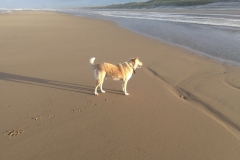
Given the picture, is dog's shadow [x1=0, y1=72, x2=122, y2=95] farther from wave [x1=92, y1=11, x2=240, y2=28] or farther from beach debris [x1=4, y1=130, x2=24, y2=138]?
wave [x1=92, y1=11, x2=240, y2=28]

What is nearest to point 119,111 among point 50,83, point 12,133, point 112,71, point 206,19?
point 112,71

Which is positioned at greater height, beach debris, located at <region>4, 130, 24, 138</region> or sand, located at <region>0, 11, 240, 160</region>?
beach debris, located at <region>4, 130, 24, 138</region>

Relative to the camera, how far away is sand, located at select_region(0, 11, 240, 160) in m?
3.26

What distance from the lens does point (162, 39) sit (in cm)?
1165

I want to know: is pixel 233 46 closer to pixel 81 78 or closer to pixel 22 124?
pixel 81 78

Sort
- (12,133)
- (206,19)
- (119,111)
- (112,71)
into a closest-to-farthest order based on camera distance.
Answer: (12,133), (119,111), (112,71), (206,19)

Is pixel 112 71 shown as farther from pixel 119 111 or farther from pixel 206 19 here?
pixel 206 19

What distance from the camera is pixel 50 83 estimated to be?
18.9 feet

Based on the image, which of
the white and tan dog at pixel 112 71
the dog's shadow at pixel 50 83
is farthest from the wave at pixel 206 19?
the dog's shadow at pixel 50 83

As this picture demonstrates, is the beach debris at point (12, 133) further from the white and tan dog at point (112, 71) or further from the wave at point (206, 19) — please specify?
the wave at point (206, 19)

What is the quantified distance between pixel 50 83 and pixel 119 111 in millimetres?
2533

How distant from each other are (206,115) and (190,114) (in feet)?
1.15

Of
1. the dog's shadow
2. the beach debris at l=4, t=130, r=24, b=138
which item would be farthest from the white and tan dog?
the beach debris at l=4, t=130, r=24, b=138

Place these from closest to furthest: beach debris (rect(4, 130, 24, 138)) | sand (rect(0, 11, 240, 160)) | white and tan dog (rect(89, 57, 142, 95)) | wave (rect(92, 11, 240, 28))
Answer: sand (rect(0, 11, 240, 160))
beach debris (rect(4, 130, 24, 138))
white and tan dog (rect(89, 57, 142, 95))
wave (rect(92, 11, 240, 28))
